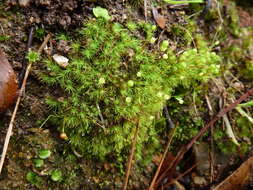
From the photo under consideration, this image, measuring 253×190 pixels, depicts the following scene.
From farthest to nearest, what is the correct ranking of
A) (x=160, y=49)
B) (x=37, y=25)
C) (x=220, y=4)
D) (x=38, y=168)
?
(x=220, y=4)
(x=160, y=49)
(x=37, y=25)
(x=38, y=168)

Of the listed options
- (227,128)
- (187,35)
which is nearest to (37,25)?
(187,35)

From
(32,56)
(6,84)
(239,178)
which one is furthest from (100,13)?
(239,178)

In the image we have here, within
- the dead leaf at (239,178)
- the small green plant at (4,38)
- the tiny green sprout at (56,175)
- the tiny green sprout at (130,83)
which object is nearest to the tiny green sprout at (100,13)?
the tiny green sprout at (130,83)

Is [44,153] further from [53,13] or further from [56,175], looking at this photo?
[53,13]

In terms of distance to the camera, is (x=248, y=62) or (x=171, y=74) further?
(x=248, y=62)

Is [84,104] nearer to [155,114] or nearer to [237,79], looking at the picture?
[155,114]

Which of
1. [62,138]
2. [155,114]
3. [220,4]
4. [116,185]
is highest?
[220,4]

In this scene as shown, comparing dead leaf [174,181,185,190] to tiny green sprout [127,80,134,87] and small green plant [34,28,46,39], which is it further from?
small green plant [34,28,46,39]
